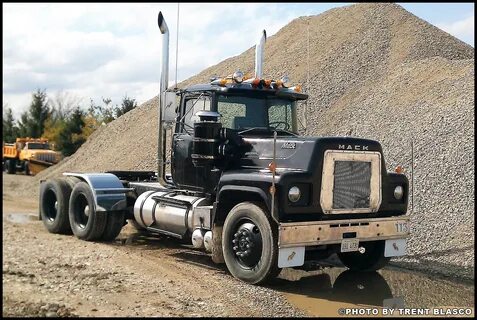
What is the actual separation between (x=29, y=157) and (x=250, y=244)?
26.3 meters

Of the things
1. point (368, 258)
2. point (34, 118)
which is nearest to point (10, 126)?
point (34, 118)

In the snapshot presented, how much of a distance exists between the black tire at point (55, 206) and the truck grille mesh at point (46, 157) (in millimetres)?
20502

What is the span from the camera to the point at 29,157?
31484 mm

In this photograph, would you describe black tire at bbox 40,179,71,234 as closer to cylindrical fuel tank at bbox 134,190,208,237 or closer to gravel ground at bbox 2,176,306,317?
gravel ground at bbox 2,176,306,317

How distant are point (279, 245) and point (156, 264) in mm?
2348

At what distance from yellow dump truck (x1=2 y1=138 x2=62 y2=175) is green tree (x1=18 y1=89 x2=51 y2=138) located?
13.9 meters

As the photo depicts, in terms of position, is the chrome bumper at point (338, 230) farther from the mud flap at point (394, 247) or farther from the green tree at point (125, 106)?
the green tree at point (125, 106)

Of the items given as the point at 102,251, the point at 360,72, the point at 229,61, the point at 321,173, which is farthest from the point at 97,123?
the point at 321,173

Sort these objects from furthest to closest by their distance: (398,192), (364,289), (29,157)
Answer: (29,157), (398,192), (364,289)

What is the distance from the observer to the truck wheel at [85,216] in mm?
10484

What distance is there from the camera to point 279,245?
7195 mm

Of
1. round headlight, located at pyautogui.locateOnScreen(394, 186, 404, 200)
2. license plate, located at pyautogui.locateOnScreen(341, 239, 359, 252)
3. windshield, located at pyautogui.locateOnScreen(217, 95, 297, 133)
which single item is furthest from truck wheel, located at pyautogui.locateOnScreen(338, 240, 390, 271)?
windshield, located at pyautogui.locateOnScreen(217, 95, 297, 133)

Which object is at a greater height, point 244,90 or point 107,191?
point 244,90

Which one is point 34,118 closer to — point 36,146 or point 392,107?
point 36,146
